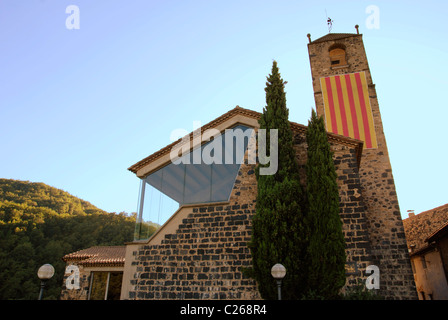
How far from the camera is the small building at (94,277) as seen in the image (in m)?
13.9

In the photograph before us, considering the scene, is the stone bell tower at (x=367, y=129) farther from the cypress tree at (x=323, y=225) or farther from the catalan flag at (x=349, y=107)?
the cypress tree at (x=323, y=225)

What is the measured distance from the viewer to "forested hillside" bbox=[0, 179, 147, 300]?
26.0 metres

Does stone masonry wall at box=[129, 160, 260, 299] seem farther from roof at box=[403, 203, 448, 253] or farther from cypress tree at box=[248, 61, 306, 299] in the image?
roof at box=[403, 203, 448, 253]

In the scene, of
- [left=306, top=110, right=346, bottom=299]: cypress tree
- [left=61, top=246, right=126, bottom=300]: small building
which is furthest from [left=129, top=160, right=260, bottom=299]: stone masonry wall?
[left=61, top=246, right=126, bottom=300]: small building

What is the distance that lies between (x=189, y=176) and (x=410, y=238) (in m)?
17.2

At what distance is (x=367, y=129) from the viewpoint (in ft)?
50.7

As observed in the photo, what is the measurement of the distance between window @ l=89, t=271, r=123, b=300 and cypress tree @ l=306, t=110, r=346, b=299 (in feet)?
32.0

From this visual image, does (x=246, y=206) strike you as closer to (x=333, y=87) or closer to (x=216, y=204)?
(x=216, y=204)

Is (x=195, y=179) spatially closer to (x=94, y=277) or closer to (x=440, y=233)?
(x=94, y=277)

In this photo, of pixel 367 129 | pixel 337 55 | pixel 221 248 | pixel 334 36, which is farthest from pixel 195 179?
pixel 334 36

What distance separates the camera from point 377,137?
1516 centimetres

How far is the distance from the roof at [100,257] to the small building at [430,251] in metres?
14.6

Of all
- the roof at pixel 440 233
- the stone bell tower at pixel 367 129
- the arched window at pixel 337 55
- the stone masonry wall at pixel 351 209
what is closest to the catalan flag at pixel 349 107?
the stone bell tower at pixel 367 129
